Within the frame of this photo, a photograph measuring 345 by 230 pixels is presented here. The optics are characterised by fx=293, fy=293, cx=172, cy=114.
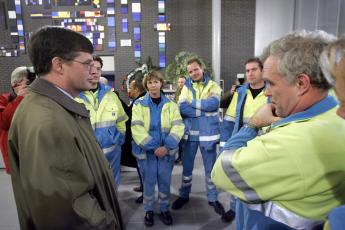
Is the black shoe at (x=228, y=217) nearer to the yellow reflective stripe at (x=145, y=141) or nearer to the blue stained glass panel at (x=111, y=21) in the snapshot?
the yellow reflective stripe at (x=145, y=141)

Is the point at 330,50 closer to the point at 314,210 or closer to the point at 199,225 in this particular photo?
the point at 314,210

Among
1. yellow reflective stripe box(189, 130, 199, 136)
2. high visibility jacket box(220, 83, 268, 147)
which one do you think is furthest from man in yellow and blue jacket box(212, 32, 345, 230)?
yellow reflective stripe box(189, 130, 199, 136)

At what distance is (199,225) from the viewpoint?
2.92m

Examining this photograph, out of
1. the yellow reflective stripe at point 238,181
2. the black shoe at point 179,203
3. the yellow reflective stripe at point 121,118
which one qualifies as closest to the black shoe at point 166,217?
the black shoe at point 179,203

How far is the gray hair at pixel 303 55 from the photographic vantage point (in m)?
0.91

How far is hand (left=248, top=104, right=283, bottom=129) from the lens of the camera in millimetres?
1134

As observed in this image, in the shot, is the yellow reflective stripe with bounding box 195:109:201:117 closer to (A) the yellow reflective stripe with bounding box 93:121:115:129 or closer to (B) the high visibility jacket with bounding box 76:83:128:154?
(B) the high visibility jacket with bounding box 76:83:128:154

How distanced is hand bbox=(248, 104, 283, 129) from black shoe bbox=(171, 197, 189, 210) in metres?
2.33

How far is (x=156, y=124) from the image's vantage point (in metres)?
2.93

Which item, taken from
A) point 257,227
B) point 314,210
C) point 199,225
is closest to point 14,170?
point 257,227

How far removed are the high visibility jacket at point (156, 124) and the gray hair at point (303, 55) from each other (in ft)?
6.62

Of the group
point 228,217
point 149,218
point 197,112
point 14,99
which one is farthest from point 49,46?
point 228,217

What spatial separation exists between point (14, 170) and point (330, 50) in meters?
1.21

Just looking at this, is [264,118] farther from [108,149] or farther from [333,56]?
[108,149]
